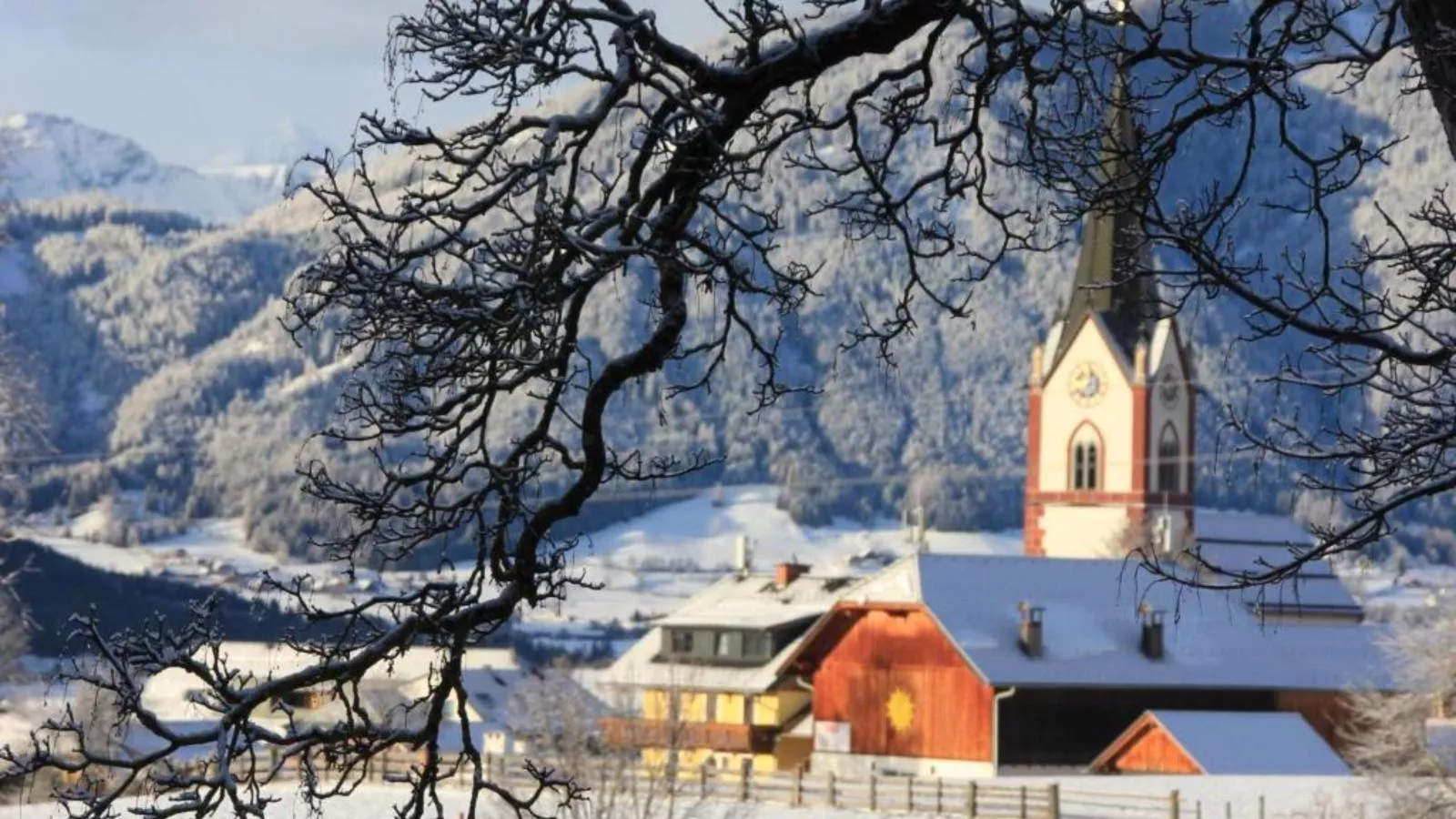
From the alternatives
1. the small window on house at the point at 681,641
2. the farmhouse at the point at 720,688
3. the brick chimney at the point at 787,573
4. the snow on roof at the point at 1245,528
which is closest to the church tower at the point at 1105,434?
the snow on roof at the point at 1245,528

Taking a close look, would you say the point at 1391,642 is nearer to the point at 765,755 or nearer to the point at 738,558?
the point at 765,755

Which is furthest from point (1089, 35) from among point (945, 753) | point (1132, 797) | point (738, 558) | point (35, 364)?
point (738, 558)

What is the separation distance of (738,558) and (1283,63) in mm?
79198

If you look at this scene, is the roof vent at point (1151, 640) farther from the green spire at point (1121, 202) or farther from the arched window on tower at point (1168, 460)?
the green spire at point (1121, 202)

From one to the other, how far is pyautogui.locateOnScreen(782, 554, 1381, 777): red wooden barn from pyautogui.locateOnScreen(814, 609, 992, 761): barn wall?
28mm

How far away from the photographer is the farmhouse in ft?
202

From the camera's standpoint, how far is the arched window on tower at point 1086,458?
327 ft

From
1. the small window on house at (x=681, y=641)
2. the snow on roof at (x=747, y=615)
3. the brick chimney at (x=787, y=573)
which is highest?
the brick chimney at (x=787, y=573)

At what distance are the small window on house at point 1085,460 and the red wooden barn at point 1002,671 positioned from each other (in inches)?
1425

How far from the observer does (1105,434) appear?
326 ft

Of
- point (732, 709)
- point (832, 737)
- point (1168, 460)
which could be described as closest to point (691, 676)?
point (732, 709)

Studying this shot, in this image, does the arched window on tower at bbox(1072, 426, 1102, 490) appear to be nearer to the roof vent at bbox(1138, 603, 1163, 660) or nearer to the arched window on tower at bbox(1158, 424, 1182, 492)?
the arched window on tower at bbox(1158, 424, 1182, 492)

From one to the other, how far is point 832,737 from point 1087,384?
1641 inches

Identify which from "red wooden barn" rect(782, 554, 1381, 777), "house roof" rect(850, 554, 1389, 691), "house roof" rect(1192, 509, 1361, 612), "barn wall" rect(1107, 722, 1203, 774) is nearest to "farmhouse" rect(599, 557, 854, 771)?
"red wooden barn" rect(782, 554, 1381, 777)
